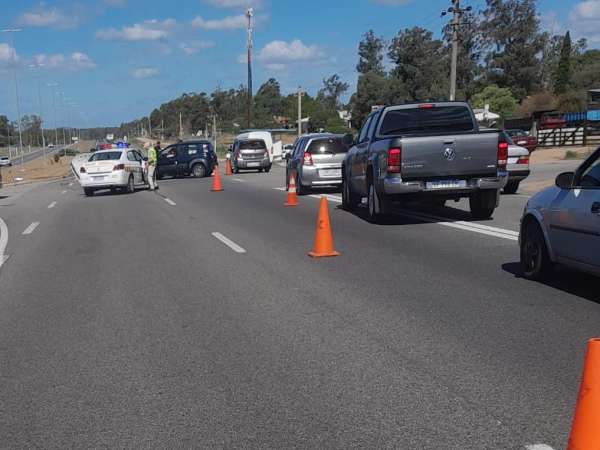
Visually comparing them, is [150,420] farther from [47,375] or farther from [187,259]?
[187,259]

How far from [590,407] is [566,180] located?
4.68 m

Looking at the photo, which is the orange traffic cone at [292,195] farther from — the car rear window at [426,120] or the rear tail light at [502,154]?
the rear tail light at [502,154]

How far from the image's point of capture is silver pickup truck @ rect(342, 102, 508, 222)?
13.1 meters

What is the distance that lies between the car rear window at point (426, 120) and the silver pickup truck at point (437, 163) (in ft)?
0.06

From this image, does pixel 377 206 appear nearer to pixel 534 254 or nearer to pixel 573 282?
pixel 534 254

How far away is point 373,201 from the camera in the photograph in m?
14.3

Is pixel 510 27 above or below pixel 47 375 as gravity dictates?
above

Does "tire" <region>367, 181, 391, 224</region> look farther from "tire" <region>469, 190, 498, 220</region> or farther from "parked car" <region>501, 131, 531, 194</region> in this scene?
"parked car" <region>501, 131, 531, 194</region>

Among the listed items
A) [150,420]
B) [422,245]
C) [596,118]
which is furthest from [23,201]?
[596,118]

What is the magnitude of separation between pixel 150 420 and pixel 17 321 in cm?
334

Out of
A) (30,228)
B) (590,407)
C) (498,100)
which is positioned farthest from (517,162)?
(498,100)

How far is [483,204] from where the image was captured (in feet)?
47.1

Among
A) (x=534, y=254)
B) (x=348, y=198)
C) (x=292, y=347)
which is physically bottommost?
(x=348, y=198)

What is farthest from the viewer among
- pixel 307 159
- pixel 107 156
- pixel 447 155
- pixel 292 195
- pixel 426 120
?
pixel 107 156
